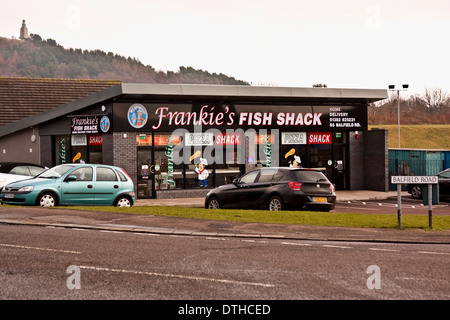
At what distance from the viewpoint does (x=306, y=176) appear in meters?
17.5

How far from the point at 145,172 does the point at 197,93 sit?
14.6ft

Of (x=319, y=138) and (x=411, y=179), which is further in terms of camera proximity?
(x=319, y=138)

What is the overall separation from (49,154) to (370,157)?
17160mm

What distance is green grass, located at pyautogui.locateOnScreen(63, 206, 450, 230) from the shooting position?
1469 centimetres

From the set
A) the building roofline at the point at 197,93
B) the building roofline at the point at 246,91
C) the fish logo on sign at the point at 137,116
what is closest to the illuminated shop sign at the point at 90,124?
the building roofline at the point at 197,93

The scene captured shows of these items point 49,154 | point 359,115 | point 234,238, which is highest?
point 359,115

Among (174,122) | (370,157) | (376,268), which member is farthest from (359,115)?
(376,268)

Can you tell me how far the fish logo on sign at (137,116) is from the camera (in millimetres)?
26062

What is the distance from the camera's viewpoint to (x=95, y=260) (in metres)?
8.84

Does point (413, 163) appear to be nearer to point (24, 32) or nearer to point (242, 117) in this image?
point (242, 117)

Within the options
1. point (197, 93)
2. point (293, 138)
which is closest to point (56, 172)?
point (197, 93)

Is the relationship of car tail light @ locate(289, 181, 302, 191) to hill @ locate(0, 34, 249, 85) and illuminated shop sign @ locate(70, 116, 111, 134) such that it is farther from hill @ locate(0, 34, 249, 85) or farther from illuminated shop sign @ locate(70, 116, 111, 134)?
hill @ locate(0, 34, 249, 85)

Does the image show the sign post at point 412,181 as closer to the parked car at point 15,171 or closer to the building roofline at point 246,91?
the building roofline at point 246,91
